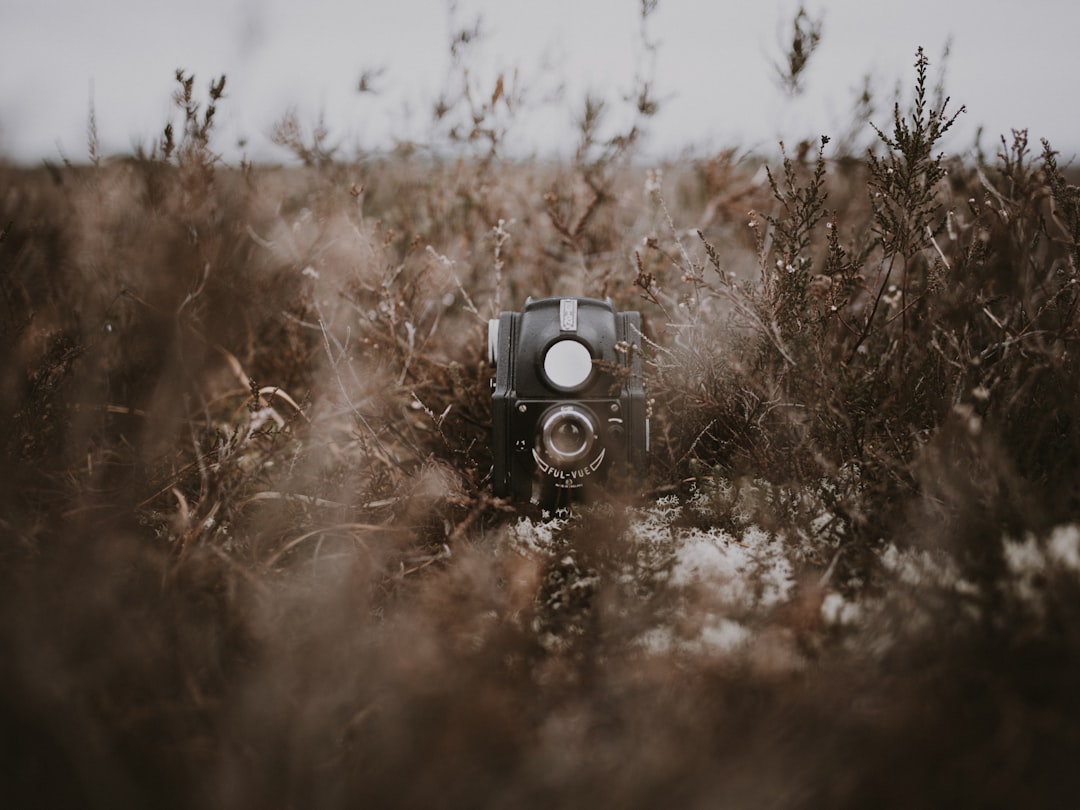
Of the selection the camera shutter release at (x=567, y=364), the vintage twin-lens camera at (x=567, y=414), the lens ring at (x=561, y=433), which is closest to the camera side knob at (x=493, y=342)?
the vintage twin-lens camera at (x=567, y=414)

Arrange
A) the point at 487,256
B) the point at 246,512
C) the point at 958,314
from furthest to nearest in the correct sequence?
the point at 487,256
the point at 246,512
the point at 958,314

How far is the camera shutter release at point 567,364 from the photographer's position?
2.39 meters

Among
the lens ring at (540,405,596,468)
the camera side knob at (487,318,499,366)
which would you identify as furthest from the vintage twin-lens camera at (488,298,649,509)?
the camera side knob at (487,318,499,366)

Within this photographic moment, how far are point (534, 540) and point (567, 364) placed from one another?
628mm

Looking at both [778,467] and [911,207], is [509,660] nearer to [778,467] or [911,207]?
[778,467]

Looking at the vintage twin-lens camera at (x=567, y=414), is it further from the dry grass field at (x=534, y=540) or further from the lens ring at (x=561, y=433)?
the dry grass field at (x=534, y=540)

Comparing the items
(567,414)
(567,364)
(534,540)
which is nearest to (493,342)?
(567,364)

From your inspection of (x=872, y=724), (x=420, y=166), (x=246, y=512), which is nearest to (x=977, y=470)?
(x=872, y=724)

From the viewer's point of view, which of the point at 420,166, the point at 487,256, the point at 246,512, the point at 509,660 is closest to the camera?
the point at 509,660

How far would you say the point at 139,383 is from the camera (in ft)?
10.4

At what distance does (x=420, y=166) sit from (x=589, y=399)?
134 inches

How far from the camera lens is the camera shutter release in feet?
7.84

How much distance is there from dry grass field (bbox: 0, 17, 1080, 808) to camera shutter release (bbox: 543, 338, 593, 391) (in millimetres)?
262

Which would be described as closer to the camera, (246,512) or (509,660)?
(509,660)
